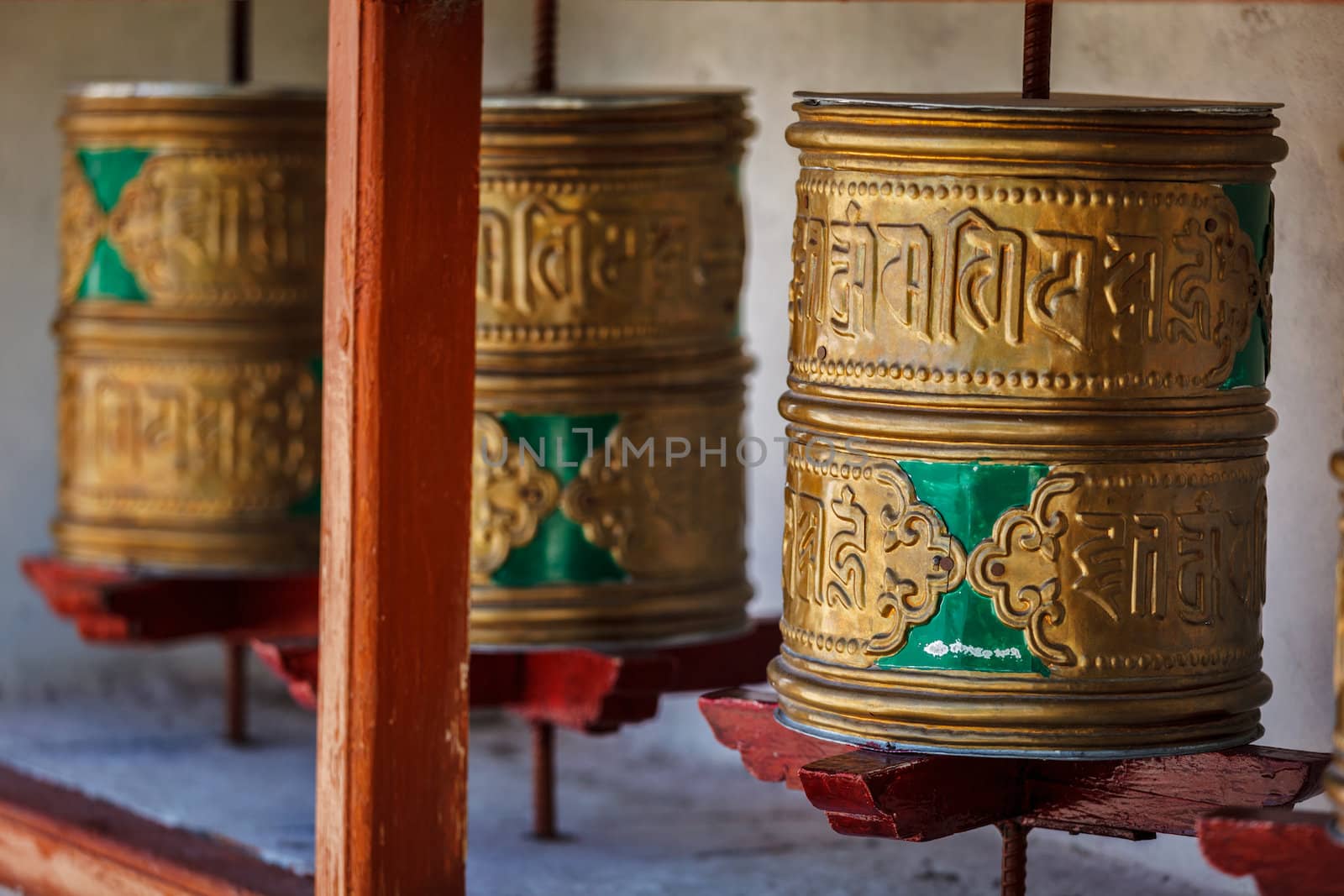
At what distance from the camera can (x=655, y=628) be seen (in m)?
3.47

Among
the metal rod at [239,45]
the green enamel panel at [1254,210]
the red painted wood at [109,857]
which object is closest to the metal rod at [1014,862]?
the green enamel panel at [1254,210]

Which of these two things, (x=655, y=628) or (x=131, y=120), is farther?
(x=131, y=120)

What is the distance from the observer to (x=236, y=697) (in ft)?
15.6

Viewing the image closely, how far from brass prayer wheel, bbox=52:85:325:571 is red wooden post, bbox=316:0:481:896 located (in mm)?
1172

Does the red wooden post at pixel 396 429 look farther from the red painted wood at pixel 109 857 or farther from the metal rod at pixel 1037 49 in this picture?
the metal rod at pixel 1037 49

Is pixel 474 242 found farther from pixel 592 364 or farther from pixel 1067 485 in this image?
pixel 1067 485

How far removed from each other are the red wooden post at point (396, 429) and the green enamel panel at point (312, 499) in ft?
3.88

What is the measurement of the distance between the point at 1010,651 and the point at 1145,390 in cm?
31

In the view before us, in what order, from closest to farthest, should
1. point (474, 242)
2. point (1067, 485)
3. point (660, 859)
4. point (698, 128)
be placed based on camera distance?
point (1067, 485), point (474, 242), point (698, 128), point (660, 859)

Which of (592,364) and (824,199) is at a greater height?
(824,199)

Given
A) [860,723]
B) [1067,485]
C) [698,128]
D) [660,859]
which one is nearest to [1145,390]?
[1067,485]

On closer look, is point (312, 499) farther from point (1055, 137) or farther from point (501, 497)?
point (1055, 137)

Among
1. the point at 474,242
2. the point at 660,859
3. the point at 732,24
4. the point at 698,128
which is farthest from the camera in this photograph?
the point at 732,24

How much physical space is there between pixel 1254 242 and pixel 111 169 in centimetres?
215
